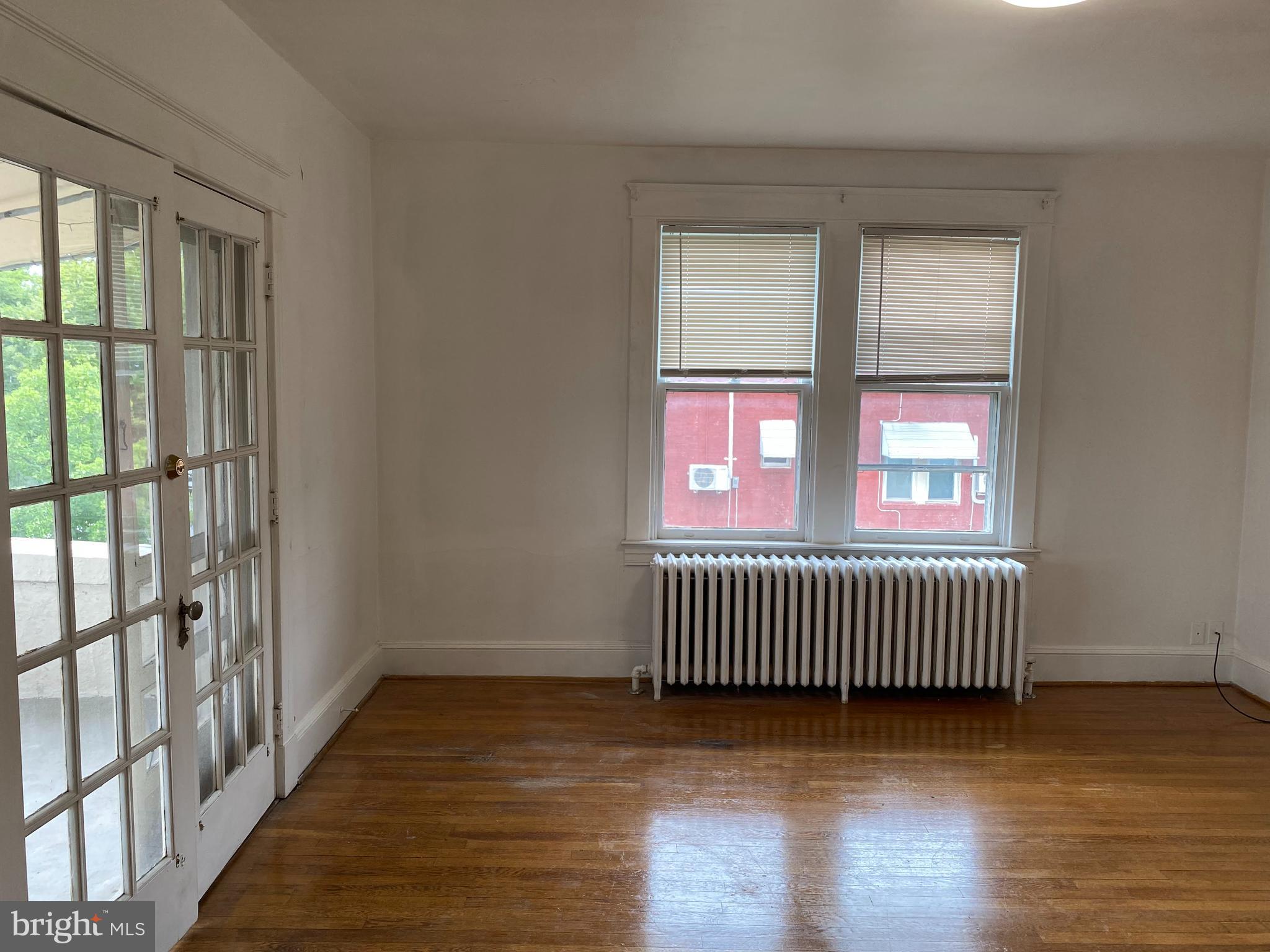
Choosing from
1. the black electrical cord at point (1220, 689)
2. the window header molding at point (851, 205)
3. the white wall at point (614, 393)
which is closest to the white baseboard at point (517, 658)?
the white wall at point (614, 393)

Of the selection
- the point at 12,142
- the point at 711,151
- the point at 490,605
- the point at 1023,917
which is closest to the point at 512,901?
the point at 1023,917

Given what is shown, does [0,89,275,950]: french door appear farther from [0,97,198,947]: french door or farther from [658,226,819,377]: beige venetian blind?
[658,226,819,377]: beige venetian blind

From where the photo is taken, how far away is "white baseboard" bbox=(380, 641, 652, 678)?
4.66 meters

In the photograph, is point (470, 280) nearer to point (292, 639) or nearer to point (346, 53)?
point (346, 53)

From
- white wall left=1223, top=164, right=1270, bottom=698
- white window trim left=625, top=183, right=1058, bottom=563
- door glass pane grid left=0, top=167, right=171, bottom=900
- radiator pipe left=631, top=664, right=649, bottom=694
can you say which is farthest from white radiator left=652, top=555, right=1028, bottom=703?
door glass pane grid left=0, top=167, right=171, bottom=900

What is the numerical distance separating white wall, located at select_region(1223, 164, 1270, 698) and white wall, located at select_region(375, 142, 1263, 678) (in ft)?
0.19

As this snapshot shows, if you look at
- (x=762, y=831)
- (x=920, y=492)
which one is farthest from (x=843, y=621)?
(x=762, y=831)

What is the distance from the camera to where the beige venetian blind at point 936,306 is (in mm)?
4465

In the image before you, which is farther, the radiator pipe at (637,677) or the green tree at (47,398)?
the radiator pipe at (637,677)

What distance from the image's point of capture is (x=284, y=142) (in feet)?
10.6

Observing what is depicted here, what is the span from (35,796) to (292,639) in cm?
154

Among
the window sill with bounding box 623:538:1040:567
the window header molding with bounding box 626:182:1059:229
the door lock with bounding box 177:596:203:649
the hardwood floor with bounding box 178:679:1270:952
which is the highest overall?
the window header molding with bounding box 626:182:1059:229

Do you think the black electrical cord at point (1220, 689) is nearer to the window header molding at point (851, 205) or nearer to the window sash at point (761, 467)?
the window sash at point (761, 467)

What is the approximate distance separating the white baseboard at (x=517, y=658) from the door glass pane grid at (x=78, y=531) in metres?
2.34
